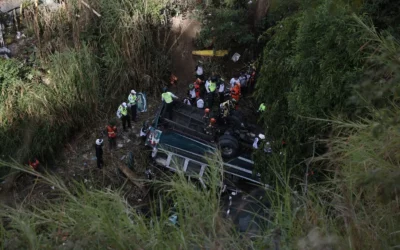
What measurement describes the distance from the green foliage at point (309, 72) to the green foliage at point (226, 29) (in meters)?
4.07

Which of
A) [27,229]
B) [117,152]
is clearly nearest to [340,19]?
[27,229]

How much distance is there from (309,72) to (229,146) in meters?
2.91

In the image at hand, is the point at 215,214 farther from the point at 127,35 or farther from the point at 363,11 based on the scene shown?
the point at 127,35

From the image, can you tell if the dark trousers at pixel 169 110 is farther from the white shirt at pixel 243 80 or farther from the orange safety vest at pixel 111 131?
the white shirt at pixel 243 80

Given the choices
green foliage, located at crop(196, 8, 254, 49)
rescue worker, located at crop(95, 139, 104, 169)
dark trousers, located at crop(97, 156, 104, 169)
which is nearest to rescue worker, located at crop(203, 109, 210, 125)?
rescue worker, located at crop(95, 139, 104, 169)

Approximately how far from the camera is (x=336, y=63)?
21.1 feet

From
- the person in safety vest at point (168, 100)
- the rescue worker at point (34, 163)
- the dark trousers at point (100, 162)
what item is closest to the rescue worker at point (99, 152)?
the dark trousers at point (100, 162)

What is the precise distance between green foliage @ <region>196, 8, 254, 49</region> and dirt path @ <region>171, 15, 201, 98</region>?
748 mm

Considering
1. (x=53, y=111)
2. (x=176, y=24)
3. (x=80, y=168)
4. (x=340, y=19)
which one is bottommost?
(x=80, y=168)

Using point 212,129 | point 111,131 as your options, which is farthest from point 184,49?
point 212,129

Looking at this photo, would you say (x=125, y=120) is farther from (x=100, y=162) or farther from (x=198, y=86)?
(x=198, y=86)

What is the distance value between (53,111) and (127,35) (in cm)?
270

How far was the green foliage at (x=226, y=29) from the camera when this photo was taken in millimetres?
11883

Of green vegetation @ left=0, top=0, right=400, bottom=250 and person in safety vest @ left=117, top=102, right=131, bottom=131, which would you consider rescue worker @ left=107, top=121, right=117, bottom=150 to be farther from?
green vegetation @ left=0, top=0, right=400, bottom=250
